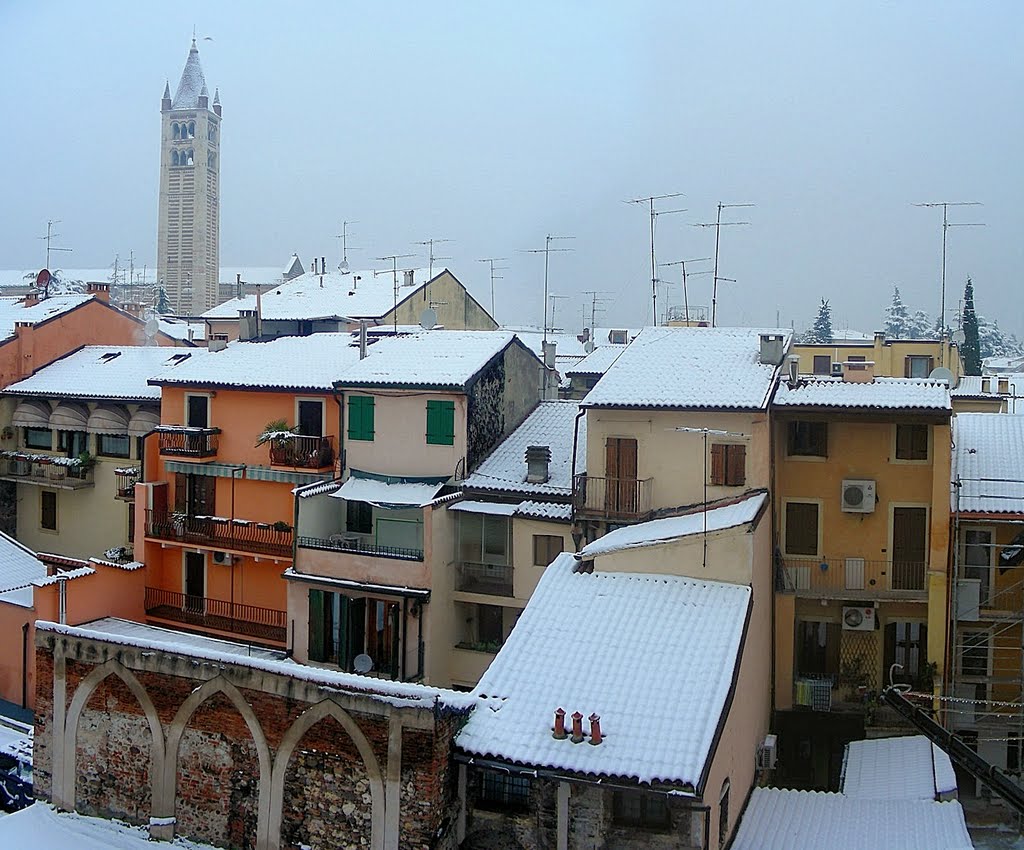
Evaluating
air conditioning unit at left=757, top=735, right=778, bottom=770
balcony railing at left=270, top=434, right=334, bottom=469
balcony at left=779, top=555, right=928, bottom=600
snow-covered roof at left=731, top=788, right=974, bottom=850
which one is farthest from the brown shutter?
balcony railing at left=270, top=434, right=334, bottom=469

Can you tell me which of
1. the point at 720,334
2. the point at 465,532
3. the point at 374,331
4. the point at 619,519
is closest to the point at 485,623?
the point at 465,532

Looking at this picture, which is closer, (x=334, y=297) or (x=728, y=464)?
(x=728, y=464)

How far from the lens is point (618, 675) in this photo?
16453 millimetres

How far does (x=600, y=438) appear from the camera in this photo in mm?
23500

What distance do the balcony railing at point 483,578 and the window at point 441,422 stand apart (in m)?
3.27

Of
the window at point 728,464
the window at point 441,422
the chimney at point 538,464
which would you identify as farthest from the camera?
the window at point 441,422

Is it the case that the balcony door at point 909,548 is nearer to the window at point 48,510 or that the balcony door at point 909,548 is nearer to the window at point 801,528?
the window at point 801,528

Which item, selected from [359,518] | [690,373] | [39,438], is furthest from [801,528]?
[39,438]

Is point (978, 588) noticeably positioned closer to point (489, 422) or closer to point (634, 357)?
point (634, 357)

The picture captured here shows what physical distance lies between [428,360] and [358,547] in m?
5.43

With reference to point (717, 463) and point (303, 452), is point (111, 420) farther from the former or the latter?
point (717, 463)

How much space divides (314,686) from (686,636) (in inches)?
246

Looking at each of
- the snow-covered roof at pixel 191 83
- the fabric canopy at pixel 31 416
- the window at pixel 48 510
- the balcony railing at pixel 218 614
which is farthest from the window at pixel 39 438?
the snow-covered roof at pixel 191 83

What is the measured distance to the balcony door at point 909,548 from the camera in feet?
76.1
